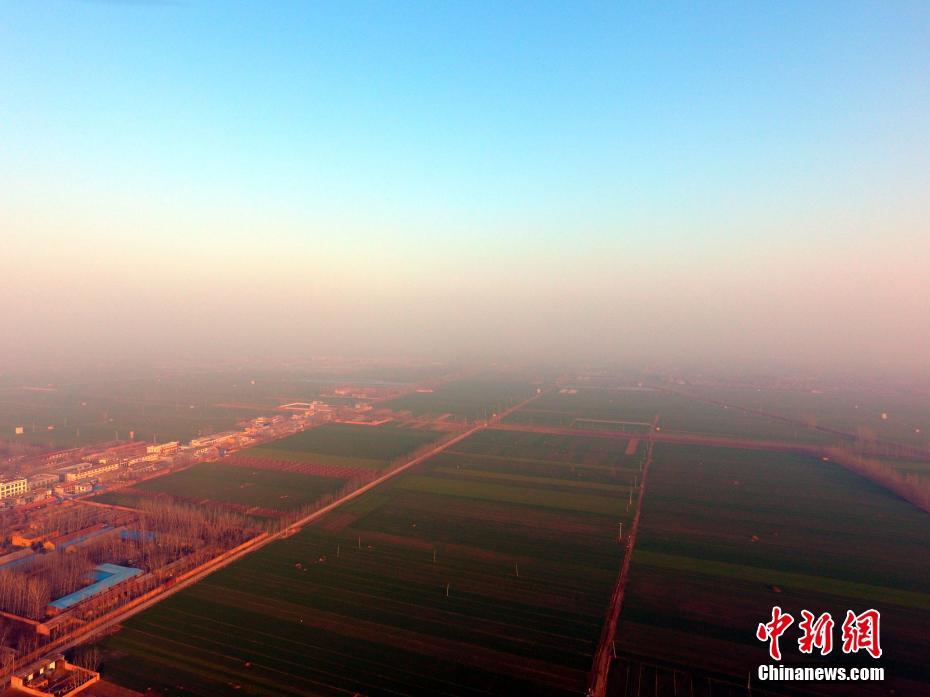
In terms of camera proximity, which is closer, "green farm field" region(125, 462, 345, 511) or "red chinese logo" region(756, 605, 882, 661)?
"red chinese logo" region(756, 605, 882, 661)

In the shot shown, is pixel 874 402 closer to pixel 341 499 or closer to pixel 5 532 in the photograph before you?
pixel 341 499

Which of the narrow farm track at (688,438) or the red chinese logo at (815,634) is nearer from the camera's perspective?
the red chinese logo at (815,634)

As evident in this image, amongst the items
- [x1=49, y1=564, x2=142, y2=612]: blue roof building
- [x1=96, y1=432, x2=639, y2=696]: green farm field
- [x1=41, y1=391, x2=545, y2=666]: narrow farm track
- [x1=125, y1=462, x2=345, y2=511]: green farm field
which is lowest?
[x1=96, y1=432, x2=639, y2=696]: green farm field

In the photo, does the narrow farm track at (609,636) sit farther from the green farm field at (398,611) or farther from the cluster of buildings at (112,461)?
the cluster of buildings at (112,461)

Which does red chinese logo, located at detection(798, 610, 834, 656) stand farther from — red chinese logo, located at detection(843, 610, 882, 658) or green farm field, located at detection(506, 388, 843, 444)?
green farm field, located at detection(506, 388, 843, 444)

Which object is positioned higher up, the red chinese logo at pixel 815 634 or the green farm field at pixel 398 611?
the green farm field at pixel 398 611

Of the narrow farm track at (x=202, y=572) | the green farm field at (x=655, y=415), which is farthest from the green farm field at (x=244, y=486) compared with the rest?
the green farm field at (x=655, y=415)

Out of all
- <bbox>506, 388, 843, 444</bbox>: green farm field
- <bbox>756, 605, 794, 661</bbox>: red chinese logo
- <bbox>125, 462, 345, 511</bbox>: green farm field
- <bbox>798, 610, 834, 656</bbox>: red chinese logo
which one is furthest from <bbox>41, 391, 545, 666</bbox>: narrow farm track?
<bbox>506, 388, 843, 444</bbox>: green farm field

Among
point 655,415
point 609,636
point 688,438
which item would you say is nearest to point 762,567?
point 609,636

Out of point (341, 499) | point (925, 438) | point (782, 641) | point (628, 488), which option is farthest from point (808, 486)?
point (341, 499)
